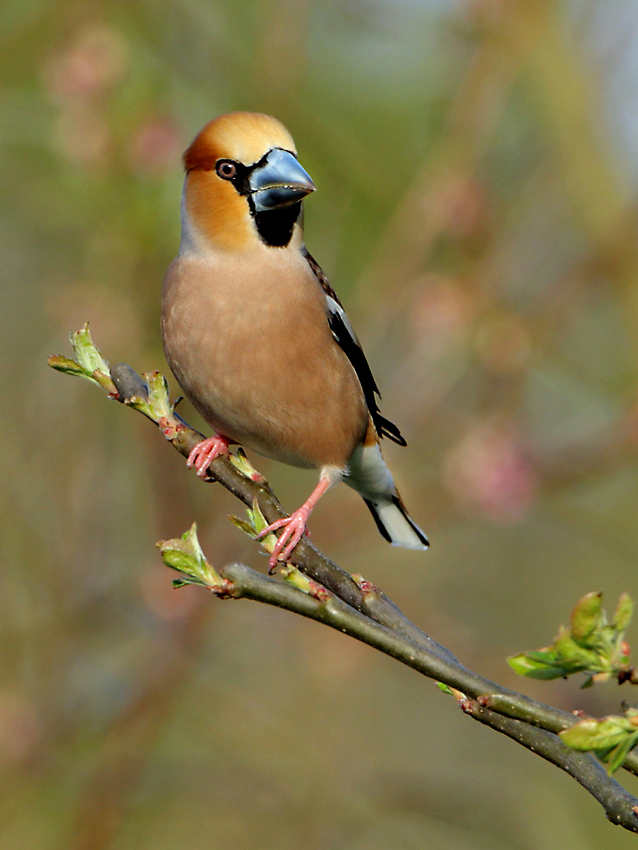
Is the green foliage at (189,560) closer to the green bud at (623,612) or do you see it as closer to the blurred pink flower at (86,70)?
the green bud at (623,612)

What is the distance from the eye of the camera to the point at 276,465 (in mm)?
5562

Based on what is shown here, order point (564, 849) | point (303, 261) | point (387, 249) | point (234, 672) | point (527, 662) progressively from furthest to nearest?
point (234, 672) → point (387, 249) → point (564, 849) → point (303, 261) → point (527, 662)

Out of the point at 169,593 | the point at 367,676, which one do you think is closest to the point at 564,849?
the point at 367,676

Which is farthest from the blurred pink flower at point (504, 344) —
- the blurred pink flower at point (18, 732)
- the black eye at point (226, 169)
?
the blurred pink flower at point (18, 732)

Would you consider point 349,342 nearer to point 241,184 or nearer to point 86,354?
point 241,184

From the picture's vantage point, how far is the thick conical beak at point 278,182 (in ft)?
10.6

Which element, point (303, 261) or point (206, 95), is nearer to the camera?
point (303, 261)

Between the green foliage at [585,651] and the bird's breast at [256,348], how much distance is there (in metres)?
2.19

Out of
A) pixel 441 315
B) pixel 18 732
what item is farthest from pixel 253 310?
pixel 18 732

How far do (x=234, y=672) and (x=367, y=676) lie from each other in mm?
837

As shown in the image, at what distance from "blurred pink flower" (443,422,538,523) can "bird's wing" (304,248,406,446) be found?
0.88m

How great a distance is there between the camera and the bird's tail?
4.50 meters

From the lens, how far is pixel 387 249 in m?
5.41

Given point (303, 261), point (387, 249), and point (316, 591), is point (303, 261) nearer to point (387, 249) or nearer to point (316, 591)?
point (387, 249)
